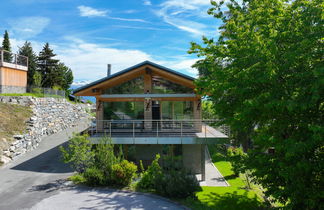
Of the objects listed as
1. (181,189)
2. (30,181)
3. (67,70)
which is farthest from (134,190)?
(67,70)

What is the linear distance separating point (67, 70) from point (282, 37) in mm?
49842

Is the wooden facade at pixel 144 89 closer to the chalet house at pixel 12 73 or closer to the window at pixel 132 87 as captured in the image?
the window at pixel 132 87

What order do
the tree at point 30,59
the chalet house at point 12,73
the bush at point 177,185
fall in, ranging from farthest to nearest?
the tree at point 30,59 → the chalet house at point 12,73 → the bush at point 177,185

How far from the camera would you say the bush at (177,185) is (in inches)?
462

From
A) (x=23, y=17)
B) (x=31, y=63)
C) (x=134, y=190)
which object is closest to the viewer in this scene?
(x=134, y=190)

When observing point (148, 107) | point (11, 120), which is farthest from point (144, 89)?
point (11, 120)

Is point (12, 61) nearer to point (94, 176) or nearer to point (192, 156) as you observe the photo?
point (94, 176)

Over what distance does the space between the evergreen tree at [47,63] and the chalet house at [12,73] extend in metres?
11.9

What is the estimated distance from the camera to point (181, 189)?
38.5 feet

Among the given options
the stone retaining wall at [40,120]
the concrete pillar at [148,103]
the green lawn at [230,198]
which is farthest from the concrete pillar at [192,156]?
the stone retaining wall at [40,120]

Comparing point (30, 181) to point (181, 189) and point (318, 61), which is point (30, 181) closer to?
point (181, 189)

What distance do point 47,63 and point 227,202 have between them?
128 feet

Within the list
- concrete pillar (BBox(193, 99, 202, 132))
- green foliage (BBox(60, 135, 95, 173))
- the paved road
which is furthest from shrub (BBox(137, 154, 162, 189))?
concrete pillar (BBox(193, 99, 202, 132))

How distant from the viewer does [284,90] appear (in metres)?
8.95
